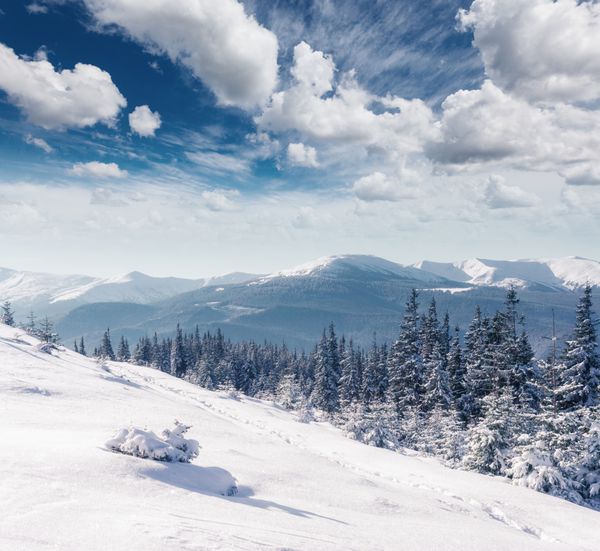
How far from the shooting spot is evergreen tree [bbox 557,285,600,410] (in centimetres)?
3056

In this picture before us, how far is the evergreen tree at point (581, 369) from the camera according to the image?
1203 inches

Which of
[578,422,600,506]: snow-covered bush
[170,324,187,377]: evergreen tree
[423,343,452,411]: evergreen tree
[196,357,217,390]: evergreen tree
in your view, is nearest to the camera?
[578,422,600,506]: snow-covered bush

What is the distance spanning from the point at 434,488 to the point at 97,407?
15.4 meters

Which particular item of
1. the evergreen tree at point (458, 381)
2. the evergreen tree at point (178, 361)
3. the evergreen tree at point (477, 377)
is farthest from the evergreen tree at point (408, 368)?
the evergreen tree at point (178, 361)

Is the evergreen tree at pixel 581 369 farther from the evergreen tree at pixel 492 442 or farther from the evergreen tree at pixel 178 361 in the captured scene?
the evergreen tree at pixel 178 361

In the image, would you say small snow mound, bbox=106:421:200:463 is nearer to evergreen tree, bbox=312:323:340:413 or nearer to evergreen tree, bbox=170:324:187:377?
evergreen tree, bbox=312:323:340:413

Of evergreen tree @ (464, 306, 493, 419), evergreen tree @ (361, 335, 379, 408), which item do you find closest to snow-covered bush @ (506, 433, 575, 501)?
evergreen tree @ (464, 306, 493, 419)

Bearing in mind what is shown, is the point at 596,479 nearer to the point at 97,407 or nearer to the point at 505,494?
the point at 505,494

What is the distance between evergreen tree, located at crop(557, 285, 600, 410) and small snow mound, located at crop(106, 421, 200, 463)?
3020 centimetres

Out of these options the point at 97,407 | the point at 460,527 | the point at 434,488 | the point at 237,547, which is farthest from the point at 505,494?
the point at 97,407

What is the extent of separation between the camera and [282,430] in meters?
27.9

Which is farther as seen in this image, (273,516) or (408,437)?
(408,437)

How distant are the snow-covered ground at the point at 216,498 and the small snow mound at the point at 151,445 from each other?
287mm

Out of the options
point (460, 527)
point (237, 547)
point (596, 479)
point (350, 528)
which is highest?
point (237, 547)
